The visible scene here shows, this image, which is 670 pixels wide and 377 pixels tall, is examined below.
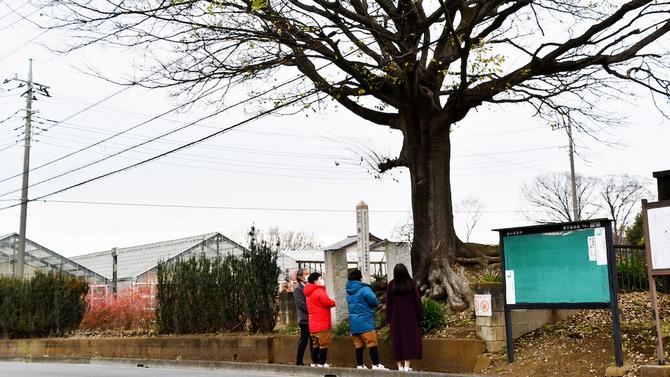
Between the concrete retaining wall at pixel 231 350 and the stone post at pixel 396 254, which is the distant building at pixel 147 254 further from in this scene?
the stone post at pixel 396 254

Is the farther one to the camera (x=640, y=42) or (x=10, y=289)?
(x=10, y=289)

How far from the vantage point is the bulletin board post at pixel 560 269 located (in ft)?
34.1

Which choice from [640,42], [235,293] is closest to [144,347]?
[235,293]

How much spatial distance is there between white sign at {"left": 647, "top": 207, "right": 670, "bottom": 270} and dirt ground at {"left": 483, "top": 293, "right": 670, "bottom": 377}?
1523 mm

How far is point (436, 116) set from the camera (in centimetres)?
1675

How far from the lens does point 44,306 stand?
24.9 metres

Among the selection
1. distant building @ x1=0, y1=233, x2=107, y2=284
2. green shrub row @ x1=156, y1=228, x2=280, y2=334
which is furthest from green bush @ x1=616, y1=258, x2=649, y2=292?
distant building @ x1=0, y1=233, x2=107, y2=284

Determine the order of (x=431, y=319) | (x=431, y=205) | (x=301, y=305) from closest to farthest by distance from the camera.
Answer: (x=431, y=319) < (x=301, y=305) < (x=431, y=205)

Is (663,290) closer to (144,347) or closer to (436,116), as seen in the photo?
(436,116)

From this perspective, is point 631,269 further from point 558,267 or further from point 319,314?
point 319,314

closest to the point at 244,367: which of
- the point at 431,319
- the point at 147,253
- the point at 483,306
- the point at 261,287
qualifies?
the point at 261,287

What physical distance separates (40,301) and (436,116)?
619 inches

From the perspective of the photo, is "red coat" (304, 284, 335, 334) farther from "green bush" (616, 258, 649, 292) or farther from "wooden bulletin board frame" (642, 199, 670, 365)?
"green bush" (616, 258, 649, 292)

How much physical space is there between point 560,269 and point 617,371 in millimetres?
1667
